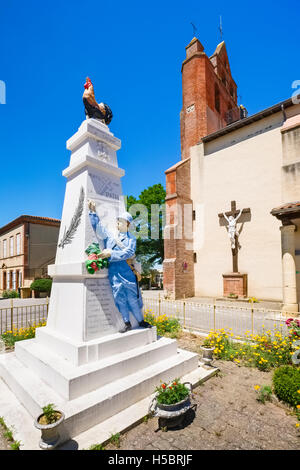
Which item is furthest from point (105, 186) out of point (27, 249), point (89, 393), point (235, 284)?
point (27, 249)

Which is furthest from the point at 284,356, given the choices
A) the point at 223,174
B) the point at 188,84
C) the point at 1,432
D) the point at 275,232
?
the point at 188,84

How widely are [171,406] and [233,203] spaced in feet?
44.3

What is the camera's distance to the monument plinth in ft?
10.6

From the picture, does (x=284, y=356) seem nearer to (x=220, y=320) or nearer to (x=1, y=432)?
(x=220, y=320)

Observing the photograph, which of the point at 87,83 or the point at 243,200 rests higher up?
the point at 87,83

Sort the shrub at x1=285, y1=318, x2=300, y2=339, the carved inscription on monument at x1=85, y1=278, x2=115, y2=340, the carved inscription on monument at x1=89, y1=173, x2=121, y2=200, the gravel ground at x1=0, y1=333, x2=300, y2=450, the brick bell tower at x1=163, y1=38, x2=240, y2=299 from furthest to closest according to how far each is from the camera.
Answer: the brick bell tower at x1=163, y1=38, x2=240, y2=299, the shrub at x1=285, y1=318, x2=300, y2=339, the carved inscription on monument at x1=89, y1=173, x2=121, y2=200, the carved inscription on monument at x1=85, y1=278, x2=115, y2=340, the gravel ground at x1=0, y1=333, x2=300, y2=450

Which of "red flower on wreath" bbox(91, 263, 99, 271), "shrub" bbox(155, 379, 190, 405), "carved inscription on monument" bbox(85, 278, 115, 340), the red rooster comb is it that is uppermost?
the red rooster comb

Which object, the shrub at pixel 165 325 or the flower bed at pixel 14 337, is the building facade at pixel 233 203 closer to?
the shrub at pixel 165 325

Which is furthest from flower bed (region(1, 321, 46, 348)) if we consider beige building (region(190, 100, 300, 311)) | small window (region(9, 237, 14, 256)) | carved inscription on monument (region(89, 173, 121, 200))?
small window (region(9, 237, 14, 256))

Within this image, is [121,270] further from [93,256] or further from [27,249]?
[27,249]

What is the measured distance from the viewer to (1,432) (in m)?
3.02

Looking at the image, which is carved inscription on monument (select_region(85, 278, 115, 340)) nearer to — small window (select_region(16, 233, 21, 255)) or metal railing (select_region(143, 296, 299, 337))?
metal railing (select_region(143, 296, 299, 337))

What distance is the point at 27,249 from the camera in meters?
23.0
